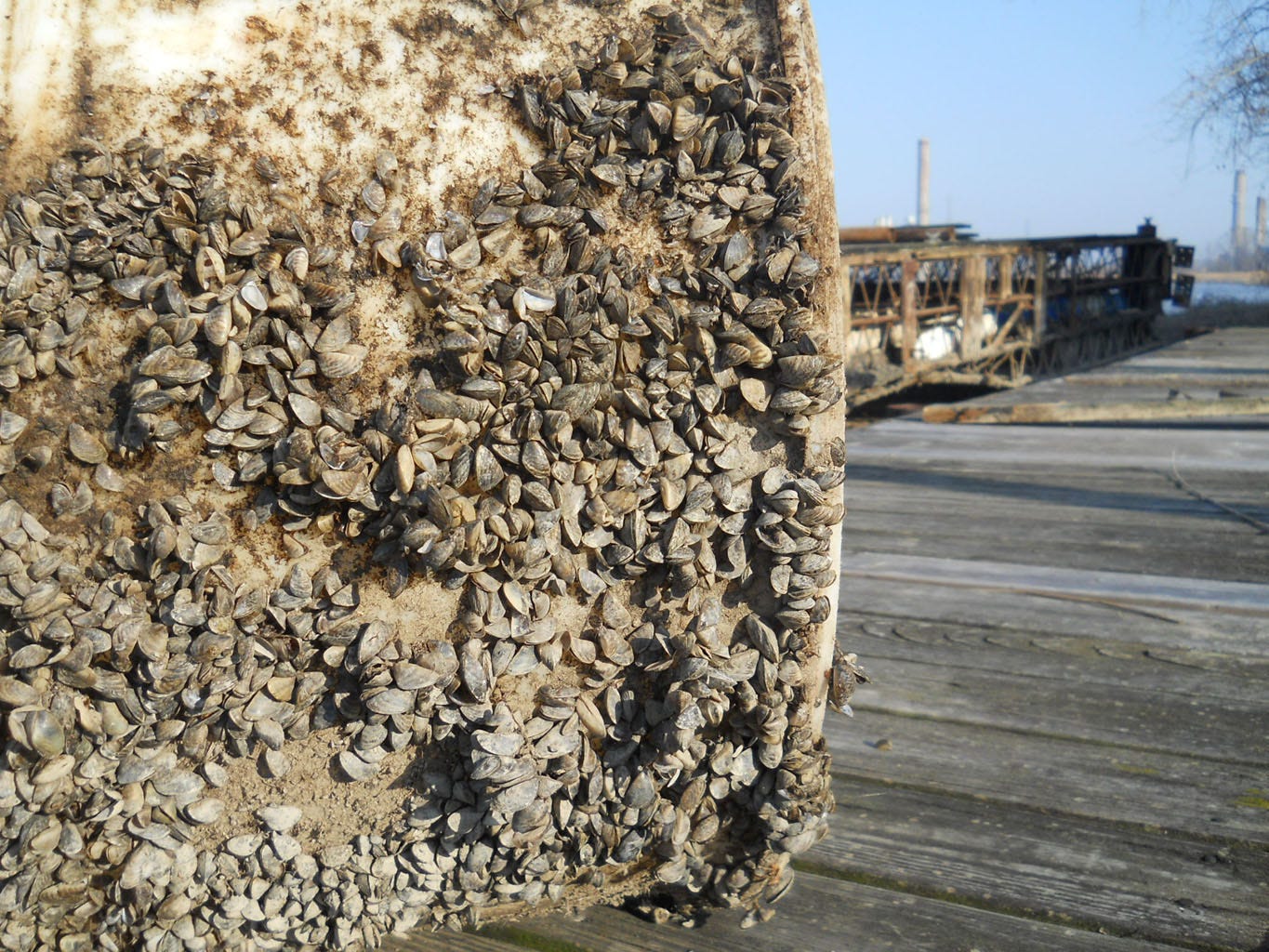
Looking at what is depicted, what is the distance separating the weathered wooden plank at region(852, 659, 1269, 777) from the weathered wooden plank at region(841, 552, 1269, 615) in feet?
1.51

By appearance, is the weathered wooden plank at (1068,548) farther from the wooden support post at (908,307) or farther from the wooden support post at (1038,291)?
the wooden support post at (1038,291)

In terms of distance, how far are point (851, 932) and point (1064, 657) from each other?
108 centimetres

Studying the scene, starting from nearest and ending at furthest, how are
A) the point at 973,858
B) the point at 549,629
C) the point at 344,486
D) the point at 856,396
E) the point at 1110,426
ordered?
the point at 344,486 → the point at 549,629 → the point at 973,858 → the point at 1110,426 → the point at 856,396

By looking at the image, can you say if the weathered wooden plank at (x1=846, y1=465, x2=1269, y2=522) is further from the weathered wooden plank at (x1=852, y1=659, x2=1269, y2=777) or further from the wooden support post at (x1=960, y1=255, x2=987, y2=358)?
the wooden support post at (x1=960, y1=255, x2=987, y2=358)

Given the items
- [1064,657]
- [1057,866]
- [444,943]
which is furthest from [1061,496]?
[444,943]

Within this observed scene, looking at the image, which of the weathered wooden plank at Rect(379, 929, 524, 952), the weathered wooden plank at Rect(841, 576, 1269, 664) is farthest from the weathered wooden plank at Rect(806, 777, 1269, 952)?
the weathered wooden plank at Rect(841, 576, 1269, 664)

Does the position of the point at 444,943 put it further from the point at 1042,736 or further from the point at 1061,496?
the point at 1061,496

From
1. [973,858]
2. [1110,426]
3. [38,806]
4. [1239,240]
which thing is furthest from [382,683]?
[1239,240]

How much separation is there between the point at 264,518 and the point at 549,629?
14.3 inches

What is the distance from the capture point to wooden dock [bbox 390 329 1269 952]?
134 cm

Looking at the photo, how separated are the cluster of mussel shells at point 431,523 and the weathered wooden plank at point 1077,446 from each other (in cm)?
310

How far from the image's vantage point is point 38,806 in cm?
117

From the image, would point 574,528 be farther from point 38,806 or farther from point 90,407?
point 38,806

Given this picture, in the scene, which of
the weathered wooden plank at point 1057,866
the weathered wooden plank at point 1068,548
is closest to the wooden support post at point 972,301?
the weathered wooden plank at point 1068,548
